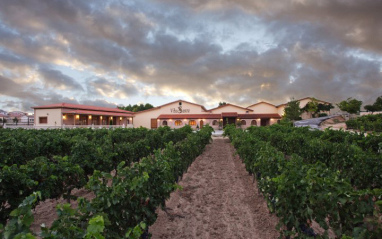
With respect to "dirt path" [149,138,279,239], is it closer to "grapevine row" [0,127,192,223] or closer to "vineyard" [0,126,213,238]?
"vineyard" [0,126,213,238]

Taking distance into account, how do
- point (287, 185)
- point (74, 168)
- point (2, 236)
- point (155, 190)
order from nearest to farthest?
point (2, 236), point (287, 185), point (155, 190), point (74, 168)

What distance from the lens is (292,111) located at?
41344mm

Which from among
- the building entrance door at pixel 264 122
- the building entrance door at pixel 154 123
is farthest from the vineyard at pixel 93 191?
the building entrance door at pixel 264 122

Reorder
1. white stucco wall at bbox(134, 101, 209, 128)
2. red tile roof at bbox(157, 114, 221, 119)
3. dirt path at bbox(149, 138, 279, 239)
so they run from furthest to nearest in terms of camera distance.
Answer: white stucco wall at bbox(134, 101, 209, 128), red tile roof at bbox(157, 114, 221, 119), dirt path at bbox(149, 138, 279, 239)

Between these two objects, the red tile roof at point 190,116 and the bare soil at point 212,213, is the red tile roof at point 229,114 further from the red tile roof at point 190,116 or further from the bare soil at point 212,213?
the bare soil at point 212,213

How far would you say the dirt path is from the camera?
4.54 metres

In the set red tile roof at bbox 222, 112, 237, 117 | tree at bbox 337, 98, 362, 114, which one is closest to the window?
red tile roof at bbox 222, 112, 237, 117

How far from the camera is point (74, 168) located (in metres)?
5.29

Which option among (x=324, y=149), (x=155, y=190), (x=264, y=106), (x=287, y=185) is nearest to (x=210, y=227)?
(x=155, y=190)

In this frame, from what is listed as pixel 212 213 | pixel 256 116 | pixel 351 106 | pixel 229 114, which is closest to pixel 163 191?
pixel 212 213

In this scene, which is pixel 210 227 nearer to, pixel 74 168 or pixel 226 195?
pixel 226 195

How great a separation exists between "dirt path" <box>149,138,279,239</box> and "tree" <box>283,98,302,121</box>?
3683 centimetres

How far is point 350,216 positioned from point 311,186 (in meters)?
0.61

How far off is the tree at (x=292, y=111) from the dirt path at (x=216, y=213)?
121 feet
